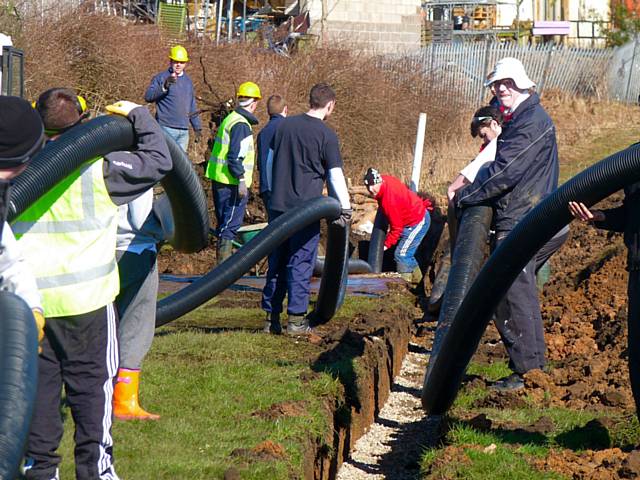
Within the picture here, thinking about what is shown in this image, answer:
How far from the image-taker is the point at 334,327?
9.26 m

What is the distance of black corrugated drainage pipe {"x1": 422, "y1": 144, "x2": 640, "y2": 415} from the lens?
5.19 metres

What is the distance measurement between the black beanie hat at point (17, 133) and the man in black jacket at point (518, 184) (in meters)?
3.97

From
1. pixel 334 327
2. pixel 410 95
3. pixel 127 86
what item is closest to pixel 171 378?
pixel 334 327

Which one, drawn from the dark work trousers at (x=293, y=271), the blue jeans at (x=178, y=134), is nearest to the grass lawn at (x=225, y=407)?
the dark work trousers at (x=293, y=271)

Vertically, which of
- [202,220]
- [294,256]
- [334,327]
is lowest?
[334,327]

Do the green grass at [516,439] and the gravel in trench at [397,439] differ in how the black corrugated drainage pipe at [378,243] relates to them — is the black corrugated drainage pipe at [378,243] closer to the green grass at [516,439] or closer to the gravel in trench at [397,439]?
the gravel in trench at [397,439]

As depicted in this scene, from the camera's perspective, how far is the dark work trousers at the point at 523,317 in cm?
698

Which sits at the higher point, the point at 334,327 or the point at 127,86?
the point at 127,86

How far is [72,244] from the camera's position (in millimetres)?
4547

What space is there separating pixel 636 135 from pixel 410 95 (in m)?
5.46

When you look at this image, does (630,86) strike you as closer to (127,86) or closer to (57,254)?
(127,86)

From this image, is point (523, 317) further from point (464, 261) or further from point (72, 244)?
point (72, 244)

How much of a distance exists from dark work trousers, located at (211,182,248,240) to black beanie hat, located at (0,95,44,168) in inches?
348

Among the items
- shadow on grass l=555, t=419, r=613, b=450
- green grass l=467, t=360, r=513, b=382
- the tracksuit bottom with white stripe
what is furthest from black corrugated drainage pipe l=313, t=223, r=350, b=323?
the tracksuit bottom with white stripe
